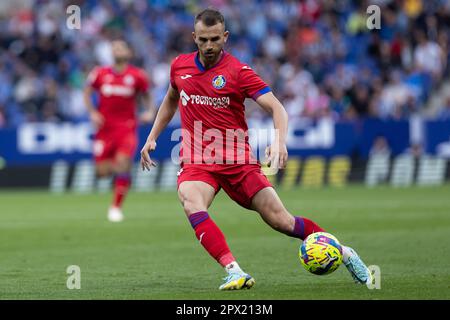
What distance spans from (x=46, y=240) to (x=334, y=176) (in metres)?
12.3

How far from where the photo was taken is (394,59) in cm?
2861

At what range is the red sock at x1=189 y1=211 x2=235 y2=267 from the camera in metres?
8.94

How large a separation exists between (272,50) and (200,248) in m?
16.4

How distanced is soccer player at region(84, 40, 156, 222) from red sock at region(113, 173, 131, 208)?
0.9 inches

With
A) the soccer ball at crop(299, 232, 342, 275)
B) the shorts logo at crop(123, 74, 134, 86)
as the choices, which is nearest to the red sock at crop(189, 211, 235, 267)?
the soccer ball at crop(299, 232, 342, 275)

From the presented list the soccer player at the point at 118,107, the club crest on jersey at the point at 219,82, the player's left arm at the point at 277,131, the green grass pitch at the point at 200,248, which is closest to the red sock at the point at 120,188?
the soccer player at the point at 118,107

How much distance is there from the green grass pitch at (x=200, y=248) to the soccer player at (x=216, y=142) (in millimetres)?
493

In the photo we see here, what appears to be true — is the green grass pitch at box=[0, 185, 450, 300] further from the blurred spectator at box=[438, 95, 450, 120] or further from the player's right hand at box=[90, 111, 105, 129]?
the blurred spectator at box=[438, 95, 450, 120]

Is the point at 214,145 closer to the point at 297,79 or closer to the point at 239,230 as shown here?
the point at 239,230

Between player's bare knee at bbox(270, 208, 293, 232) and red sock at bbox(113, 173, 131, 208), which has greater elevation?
player's bare knee at bbox(270, 208, 293, 232)

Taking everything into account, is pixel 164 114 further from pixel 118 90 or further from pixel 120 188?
pixel 118 90

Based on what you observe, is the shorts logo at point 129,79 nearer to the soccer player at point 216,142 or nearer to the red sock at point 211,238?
the soccer player at point 216,142

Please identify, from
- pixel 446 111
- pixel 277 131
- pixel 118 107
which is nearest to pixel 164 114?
pixel 277 131
